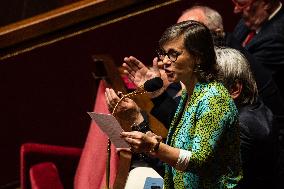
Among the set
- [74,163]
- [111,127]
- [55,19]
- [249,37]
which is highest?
[55,19]

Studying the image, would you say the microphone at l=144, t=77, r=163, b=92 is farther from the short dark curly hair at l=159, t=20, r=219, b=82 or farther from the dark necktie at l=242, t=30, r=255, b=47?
the dark necktie at l=242, t=30, r=255, b=47

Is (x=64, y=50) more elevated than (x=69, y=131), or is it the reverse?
(x=64, y=50)

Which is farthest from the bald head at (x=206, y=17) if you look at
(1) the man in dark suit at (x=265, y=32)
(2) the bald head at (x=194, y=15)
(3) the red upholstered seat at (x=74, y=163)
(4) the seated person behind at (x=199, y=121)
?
(4) the seated person behind at (x=199, y=121)

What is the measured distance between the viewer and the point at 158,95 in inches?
75.6

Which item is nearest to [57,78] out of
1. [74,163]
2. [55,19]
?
[55,19]

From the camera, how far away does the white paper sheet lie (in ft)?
4.77

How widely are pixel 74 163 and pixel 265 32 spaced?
0.73 m

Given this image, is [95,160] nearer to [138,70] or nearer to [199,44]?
[138,70]

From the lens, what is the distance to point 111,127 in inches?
57.7

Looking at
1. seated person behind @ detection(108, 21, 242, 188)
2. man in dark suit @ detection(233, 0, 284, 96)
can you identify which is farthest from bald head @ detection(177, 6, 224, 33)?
seated person behind @ detection(108, 21, 242, 188)

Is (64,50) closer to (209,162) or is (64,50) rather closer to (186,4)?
(186,4)

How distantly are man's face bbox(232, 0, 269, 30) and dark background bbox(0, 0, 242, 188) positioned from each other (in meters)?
0.22

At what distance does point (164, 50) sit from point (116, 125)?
0.17 meters

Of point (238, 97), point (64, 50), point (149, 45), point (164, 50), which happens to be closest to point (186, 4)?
point (149, 45)
